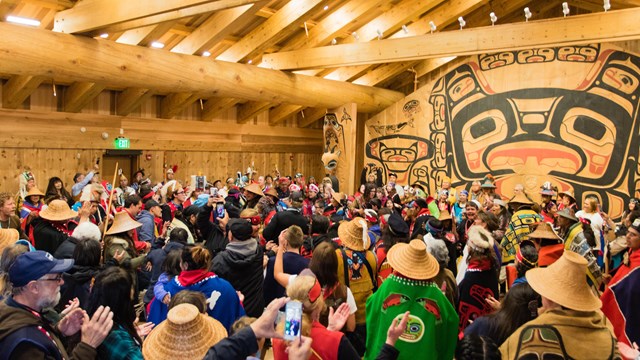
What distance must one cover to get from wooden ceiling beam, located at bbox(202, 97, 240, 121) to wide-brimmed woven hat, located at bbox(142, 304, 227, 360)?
37.0 feet

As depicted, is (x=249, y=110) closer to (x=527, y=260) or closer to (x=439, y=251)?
(x=439, y=251)

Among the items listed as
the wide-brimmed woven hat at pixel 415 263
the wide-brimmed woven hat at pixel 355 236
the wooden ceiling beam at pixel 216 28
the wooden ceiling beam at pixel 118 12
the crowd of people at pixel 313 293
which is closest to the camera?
the crowd of people at pixel 313 293

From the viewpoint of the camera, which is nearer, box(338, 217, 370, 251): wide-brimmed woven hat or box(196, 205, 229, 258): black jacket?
box(338, 217, 370, 251): wide-brimmed woven hat

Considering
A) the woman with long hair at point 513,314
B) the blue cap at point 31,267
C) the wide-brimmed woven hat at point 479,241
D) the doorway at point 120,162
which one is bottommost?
the woman with long hair at point 513,314

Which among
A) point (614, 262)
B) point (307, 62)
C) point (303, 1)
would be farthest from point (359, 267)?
point (307, 62)

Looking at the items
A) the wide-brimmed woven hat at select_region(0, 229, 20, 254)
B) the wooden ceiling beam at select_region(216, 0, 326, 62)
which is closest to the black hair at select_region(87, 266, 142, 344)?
the wide-brimmed woven hat at select_region(0, 229, 20, 254)

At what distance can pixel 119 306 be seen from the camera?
8.02ft

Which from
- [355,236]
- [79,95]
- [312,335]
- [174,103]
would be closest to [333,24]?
[174,103]

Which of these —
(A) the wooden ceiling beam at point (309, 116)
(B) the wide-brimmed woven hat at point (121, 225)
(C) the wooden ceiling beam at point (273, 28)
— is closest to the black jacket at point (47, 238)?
(B) the wide-brimmed woven hat at point (121, 225)

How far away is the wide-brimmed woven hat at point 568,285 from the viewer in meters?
2.38

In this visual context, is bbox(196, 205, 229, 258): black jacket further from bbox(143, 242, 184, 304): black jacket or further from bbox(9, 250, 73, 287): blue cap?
bbox(9, 250, 73, 287): blue cap

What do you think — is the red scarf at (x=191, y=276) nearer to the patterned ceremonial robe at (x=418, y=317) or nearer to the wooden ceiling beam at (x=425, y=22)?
the patterned ceremonial robe at (x=418, y=317)

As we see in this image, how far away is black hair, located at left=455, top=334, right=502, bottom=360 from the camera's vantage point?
214 centimetres

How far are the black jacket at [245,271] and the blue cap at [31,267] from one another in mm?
1737
